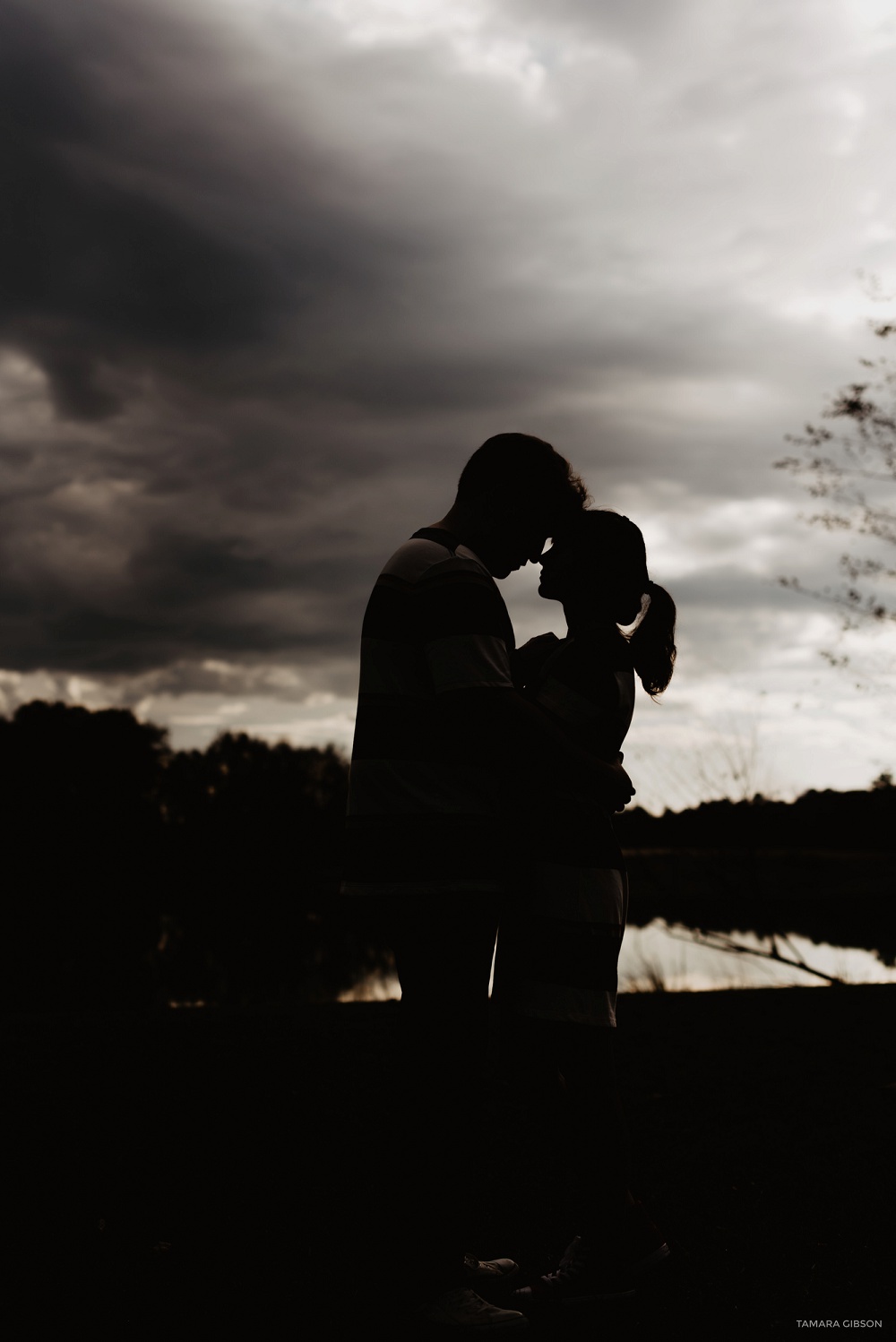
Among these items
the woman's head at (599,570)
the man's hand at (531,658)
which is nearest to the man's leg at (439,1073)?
the man's hand at (531,658)

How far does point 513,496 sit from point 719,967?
50.1 feet

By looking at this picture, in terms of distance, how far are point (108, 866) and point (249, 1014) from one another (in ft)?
113

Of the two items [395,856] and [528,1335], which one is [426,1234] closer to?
[528,1335]

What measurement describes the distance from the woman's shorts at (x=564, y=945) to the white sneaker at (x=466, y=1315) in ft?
1.89

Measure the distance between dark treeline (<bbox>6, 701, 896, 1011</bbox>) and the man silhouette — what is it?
480cm

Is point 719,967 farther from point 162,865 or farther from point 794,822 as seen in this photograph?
point 162,865

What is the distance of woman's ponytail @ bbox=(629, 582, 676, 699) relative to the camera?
8.20ft

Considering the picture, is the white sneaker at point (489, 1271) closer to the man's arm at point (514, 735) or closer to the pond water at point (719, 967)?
the man's arm at point (514, 735)

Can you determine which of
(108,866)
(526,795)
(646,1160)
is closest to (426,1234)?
(526,795)

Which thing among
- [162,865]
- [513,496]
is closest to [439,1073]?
[513,496]

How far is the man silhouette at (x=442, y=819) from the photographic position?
2072 mm

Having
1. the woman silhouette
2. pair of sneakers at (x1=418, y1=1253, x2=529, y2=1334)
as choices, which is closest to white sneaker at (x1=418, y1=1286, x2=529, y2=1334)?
pair of sneakers at (x1=418, y1=1253, x2=529, y2=1334)

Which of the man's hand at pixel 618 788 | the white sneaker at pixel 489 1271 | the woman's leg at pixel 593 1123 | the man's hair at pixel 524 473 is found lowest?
the white sneaker at pixel 489 1271

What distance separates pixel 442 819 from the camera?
6.95 ft
